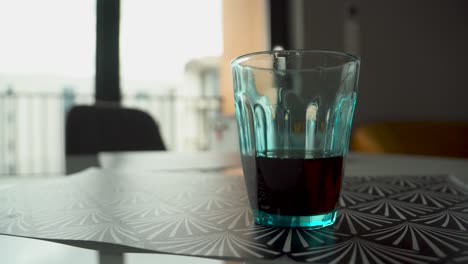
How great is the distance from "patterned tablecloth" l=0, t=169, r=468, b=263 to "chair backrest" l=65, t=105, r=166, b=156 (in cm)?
97

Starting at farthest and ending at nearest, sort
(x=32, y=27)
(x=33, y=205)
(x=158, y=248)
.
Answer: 1. (x=32, y=27)
2. (x=33, y=205)
3. (x=158, y=248)

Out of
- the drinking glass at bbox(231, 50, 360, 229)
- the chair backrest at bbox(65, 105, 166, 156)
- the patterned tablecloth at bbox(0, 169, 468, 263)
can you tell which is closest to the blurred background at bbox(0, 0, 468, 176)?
the chair backrest at bbox(65, 105, 166, 156)

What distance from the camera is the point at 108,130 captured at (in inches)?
60.7

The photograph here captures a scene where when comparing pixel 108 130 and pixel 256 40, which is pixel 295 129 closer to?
pixel 108 130

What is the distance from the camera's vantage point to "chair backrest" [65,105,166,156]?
4.83 feet

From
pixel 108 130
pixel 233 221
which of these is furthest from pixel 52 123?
pixel 233 221

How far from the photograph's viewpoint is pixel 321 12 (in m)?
2.69

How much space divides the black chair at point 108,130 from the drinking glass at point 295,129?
4.11ft

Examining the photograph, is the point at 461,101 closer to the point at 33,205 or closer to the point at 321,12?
the point at 321,12

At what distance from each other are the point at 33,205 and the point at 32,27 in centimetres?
348

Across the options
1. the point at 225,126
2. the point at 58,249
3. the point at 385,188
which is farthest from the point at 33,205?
the point at 225,126

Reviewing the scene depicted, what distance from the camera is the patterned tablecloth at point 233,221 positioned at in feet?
0.85

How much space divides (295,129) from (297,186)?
56mm

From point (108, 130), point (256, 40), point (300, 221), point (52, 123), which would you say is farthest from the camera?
point (52, 123)
